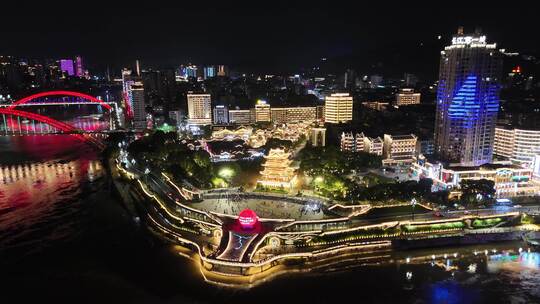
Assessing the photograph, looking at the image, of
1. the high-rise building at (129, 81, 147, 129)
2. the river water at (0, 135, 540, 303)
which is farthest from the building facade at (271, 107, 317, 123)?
the river water at (0, 135, 540, 303)

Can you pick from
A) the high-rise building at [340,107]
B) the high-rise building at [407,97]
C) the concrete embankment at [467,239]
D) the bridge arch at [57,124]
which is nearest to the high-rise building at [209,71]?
the bridge arch at [57,124]

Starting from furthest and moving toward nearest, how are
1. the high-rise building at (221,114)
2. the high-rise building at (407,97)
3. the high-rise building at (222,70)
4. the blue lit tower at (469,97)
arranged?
the high-rise building at (222,70) < the high-rise building at (407,97) < the high-rise building at (221,114) < the blue lit tower at (469,97)

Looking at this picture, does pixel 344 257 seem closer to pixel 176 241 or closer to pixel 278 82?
pixel 176 241

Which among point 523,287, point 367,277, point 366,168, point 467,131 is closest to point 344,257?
point 367,277

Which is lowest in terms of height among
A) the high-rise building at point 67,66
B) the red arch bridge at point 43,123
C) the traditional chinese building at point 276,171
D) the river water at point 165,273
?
the river water at point 165,273

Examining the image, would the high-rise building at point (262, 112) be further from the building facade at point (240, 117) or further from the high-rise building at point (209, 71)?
the high-rise building at point (209, 71)

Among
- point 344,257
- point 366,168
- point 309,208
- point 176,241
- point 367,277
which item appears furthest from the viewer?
point 366,168

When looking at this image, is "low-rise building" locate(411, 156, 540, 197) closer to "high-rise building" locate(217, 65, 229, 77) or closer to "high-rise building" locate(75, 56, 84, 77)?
"high-rise building" locate(217, 65, 229, 77)
